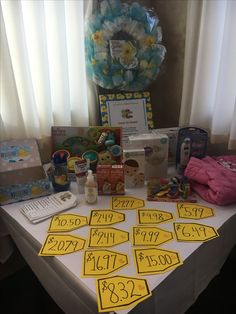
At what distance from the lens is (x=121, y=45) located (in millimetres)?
1328

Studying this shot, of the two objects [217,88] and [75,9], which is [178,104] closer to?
[217,88]

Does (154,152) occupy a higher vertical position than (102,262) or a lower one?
higher

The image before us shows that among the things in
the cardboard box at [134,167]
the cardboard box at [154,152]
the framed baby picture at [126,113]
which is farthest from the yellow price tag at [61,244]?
the framed baby picture at [126,113]

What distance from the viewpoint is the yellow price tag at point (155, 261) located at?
2.41 feet

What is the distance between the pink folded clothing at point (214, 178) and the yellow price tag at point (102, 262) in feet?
1.42

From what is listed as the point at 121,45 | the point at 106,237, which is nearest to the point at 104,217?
the point at 106,237

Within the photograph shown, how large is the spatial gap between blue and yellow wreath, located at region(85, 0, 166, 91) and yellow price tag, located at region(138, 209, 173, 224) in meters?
0.67

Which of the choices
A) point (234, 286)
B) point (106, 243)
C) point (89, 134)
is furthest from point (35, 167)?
point (234, 286)

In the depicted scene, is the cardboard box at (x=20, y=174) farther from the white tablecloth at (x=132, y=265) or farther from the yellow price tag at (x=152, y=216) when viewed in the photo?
the yellow price tag at (x=152, y=216)

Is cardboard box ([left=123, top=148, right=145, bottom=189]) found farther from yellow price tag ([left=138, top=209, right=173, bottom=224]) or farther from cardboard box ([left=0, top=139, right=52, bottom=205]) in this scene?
cardboard box ([left=0, top=139, right=52, bottom=205])

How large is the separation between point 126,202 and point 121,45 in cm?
74

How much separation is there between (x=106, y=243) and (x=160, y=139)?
53cm

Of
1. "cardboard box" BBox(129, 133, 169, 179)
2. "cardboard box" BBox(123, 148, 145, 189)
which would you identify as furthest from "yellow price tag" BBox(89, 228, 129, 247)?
"cardboard box" BBox(129, 133, 169, 179)

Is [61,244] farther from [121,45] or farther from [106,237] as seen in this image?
[121,45]
